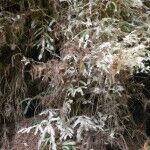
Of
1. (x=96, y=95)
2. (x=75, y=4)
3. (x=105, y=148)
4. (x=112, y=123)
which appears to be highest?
(x=75, y=4)

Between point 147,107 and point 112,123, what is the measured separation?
0.30 metres

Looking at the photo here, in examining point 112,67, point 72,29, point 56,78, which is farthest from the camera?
point 72,29

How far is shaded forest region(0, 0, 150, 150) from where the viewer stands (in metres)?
2.03

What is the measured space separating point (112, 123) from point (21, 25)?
832mm

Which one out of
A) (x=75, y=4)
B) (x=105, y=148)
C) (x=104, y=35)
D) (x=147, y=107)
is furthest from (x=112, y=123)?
(x=75, y=4)

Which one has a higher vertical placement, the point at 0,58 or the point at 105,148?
the point at 0,58

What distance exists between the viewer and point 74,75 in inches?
82.7

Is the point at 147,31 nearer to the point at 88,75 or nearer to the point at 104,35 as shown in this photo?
the point at 104,35

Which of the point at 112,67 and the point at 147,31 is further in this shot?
the point at 147,31

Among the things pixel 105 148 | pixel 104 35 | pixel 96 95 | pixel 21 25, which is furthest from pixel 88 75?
pixel 21 25

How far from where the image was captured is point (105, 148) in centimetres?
203

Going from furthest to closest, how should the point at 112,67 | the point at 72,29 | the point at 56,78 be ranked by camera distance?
the point at 72,29 → the point at 56,78 → the point at 112,67

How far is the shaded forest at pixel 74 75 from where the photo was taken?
2.03 m

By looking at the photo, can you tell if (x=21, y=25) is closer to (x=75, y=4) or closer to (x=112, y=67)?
(x=75, y=4)
